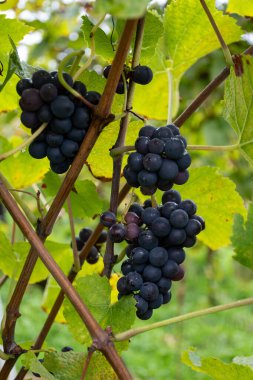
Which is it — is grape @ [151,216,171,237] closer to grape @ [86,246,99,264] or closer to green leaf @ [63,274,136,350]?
green leaf @ [63,274,136,350]

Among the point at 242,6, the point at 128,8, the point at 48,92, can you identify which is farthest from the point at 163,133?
the point at 242,6

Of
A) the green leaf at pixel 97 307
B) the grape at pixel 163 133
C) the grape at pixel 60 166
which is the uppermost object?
the grape at pixel 163 133

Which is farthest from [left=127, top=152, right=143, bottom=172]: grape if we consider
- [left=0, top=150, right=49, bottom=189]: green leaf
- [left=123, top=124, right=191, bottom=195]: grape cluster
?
[left=0, top=150, right=49, bottom=189]: green leaf

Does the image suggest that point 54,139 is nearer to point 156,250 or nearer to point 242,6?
point 156,250

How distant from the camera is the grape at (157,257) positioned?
60 cm

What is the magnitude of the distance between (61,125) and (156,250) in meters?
0.16

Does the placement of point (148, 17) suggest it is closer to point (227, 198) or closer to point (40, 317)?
point (227, 198)

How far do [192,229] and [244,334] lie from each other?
4.34m

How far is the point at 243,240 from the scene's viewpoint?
3.14ft

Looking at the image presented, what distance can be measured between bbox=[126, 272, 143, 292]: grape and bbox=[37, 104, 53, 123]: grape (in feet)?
0.60

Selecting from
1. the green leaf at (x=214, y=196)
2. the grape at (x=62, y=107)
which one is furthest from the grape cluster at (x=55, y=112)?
the green leaf at (x=214, y=196)

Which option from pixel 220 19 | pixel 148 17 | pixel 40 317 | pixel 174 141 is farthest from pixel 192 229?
pixel 40 317

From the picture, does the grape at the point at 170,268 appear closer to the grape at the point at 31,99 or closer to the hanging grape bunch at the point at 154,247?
the hanging grape bunch at the point at 154,247

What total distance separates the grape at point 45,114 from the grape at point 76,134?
25 mm
